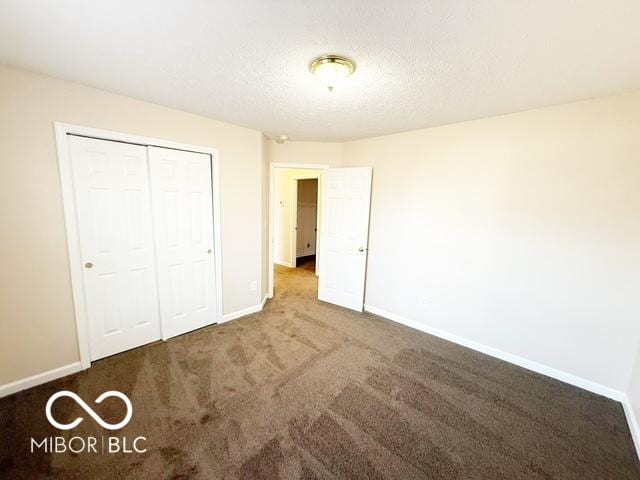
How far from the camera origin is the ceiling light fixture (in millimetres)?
1517

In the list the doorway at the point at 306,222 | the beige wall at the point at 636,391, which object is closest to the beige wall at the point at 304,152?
the doorway at the point at 306,222

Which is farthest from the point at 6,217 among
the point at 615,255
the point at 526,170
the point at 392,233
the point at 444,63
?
the point at 615,255

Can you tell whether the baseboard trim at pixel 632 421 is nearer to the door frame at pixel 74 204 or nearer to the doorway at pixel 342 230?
the doorway at pixel 342 230

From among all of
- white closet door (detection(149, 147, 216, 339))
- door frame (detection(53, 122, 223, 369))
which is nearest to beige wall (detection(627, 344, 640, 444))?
white closet door (detection(149, 147, 216, 339))

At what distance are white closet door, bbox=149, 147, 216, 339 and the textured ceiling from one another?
61cm

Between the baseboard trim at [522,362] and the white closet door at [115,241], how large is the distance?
2.89m

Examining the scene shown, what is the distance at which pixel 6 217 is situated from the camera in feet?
5.80

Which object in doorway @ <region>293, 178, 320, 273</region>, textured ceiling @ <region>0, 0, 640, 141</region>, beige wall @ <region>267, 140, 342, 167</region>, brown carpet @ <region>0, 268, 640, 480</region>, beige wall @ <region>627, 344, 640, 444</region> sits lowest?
brown carpet @ <region>0, 268, 640, 480</region>

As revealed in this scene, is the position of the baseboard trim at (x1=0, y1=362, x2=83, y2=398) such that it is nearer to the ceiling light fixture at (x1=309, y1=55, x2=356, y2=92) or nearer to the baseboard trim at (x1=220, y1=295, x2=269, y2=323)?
the baseboard trim at (x1=220, y1=295, x2=269, y2=323)

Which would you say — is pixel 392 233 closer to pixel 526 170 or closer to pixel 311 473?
pixel 526 170

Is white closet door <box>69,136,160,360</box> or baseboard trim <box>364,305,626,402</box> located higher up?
white closet door <box>69,136,160,360</box>

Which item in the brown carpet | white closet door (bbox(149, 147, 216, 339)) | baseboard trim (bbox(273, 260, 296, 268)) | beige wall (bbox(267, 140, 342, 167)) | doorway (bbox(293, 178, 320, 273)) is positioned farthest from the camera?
doorway (bbox(293, 178, 320, 273))

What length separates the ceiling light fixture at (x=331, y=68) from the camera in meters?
1.52

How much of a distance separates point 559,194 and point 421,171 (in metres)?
1.24
